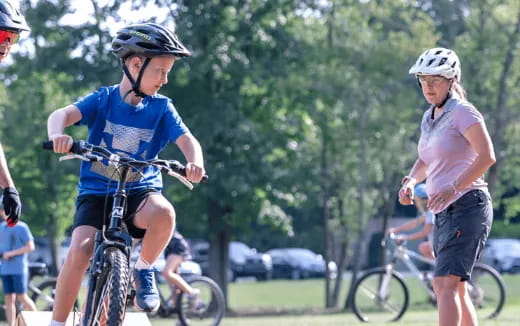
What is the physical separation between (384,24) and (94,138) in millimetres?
21954

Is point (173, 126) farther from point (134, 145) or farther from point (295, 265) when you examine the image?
point (295, 265)

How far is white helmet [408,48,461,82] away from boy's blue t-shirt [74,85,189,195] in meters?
1.60

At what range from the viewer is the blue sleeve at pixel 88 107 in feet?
21.1

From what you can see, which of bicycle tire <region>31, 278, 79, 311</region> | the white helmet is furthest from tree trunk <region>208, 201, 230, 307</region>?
the white helmet

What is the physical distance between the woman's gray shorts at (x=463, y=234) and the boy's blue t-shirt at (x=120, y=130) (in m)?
1.77

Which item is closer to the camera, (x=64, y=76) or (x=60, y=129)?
(x=60, y=129)

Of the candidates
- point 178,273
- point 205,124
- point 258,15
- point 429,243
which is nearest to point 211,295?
point 178,273

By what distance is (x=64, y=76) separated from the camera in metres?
27.2

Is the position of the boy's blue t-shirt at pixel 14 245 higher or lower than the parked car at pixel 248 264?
higher

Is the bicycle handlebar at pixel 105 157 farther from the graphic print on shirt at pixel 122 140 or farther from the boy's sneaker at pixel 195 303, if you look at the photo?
the boy's sneaker at pixel 195 303

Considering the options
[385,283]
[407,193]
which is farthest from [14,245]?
[407,193]

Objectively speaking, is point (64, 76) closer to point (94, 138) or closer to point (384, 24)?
point (384, 24)

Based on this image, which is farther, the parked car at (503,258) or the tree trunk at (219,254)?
the parked car at (503,258)

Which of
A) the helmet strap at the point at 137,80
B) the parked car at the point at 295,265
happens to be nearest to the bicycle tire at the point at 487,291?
the helmet strap at the point at 137,80
